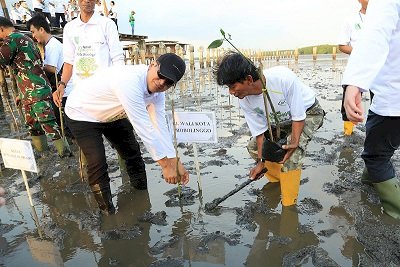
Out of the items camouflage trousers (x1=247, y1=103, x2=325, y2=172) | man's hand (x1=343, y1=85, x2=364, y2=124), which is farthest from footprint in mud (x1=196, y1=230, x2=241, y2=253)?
man's hand (x1=343, y1=85, x2=364, y2=124)

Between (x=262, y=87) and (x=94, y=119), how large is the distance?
1645mm

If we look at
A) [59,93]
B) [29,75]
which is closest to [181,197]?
[59,93]

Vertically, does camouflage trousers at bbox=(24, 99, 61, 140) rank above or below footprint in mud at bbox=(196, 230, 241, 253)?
above

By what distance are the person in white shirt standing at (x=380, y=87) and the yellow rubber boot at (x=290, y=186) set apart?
2.14 ft

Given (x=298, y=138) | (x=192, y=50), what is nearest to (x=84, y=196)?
(x=298, y=138)

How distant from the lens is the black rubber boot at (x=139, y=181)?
12.2 feet

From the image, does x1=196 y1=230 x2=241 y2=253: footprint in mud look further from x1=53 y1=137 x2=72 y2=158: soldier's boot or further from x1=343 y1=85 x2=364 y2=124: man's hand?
x1=53 y1=137 x2=72 y2=158: soldier's boot

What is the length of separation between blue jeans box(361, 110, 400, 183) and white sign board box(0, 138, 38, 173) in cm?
278

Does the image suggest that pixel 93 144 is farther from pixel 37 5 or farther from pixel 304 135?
pixel 37 5

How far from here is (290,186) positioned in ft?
9.91

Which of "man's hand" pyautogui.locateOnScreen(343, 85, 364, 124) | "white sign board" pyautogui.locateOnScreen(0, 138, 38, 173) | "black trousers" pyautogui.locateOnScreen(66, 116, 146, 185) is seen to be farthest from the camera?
"black trousers" pyautogui.locateOnScreen(66, 116, 146, 185)

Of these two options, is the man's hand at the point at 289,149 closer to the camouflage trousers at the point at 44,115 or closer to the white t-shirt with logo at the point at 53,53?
the camouflage trousers at the point at 44,115

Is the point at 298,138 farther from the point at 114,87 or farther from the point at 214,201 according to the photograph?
the point at 114,87

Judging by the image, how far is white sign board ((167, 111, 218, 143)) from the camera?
309cm
